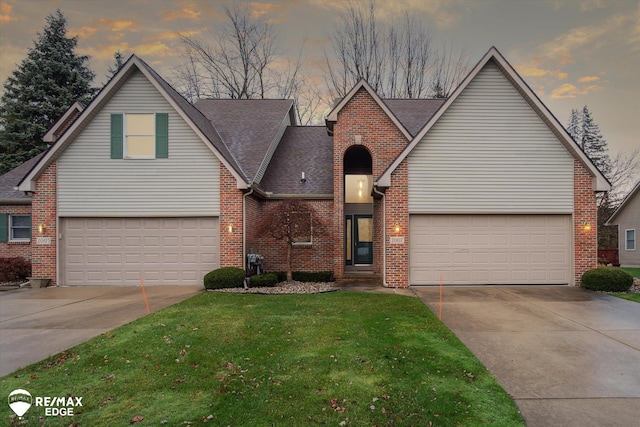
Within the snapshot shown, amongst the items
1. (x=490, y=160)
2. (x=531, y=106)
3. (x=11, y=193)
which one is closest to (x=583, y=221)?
(x=490, y=160)

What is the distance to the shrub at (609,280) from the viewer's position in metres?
10.9

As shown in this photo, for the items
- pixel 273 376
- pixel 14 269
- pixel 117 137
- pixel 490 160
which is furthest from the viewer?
pixel 14 269

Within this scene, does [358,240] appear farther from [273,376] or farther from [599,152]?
[599,152]

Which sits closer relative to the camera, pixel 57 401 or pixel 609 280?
pixel 57 401

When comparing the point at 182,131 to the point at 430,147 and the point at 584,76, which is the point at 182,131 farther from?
the point at 584,76

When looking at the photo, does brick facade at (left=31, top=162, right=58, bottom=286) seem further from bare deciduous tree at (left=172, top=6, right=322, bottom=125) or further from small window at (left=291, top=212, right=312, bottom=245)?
bare deciduous tree at (left=172, top=6, right=322, bottom=125)

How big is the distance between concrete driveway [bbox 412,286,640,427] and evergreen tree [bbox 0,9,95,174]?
97.5ft

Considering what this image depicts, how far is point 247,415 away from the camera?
3.65m

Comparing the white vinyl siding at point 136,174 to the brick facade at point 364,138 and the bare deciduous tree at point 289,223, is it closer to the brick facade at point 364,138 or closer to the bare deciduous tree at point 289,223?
the bare deciduous tree at point 289,223

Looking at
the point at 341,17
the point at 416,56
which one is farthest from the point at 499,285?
the point at 341,17

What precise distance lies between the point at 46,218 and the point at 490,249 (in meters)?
16.3

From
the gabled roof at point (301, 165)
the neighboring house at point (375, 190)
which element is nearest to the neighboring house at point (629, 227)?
the neighboring house at point (375, 190)

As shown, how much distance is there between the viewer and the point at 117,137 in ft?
41.6

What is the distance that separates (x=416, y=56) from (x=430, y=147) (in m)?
20.4
